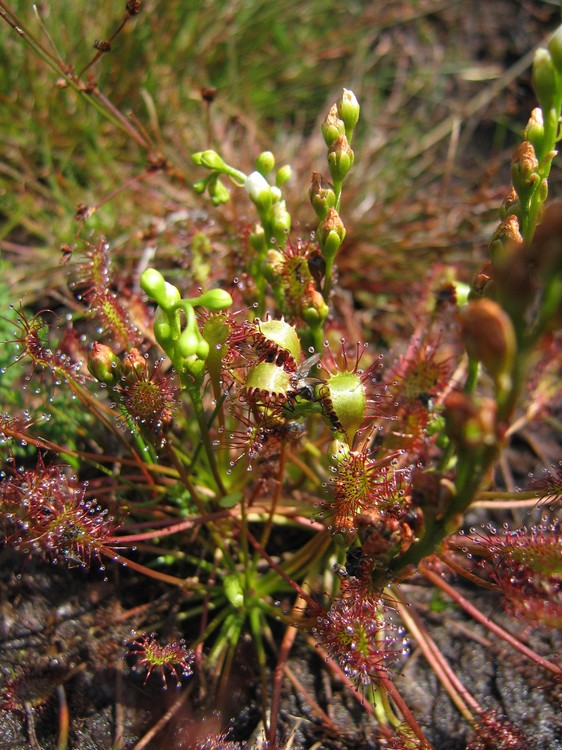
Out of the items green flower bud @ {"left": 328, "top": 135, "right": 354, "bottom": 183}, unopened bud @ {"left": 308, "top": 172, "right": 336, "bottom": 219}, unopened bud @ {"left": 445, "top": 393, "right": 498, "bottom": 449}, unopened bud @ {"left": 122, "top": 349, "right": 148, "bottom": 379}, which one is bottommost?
unopened bud @ {"left": 122, "top": 349, "right": 148, "bottom": 379}


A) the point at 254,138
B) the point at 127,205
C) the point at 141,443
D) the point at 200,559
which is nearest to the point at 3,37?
the point at 127,205

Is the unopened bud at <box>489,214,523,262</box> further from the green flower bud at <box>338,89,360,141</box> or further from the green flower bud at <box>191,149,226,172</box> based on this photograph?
the green flower bud at <box>191,149,226,172</box>

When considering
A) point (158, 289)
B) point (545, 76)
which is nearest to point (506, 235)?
point (545, 76)

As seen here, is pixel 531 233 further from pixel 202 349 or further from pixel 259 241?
pixel 202 349

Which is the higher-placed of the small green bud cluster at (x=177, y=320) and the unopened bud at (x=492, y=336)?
the unopened bud at (x=492, y=336)

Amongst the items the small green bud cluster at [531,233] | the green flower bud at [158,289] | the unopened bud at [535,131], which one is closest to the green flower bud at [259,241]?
the green flower bud at [158,289]

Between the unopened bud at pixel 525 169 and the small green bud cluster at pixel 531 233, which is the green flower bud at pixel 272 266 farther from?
the unopened bud at pixel 525 169

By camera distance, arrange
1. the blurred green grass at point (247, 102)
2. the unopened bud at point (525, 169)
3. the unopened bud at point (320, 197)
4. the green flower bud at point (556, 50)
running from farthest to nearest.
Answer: the blurred green grass at point (247, 102) → the unopened bud at point (320, 197) → the unopened bud at point (525, 169) → the green flower bud at point (556, 50)

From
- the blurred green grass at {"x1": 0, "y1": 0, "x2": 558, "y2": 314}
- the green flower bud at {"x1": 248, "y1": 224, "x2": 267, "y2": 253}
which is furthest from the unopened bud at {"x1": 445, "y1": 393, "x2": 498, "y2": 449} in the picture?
the blurred green grass at {"x1": 0, "y1": 0, "x2": 558, "y2": 314}

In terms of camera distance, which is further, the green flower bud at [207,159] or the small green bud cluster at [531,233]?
the green flower bud at [207,159]
